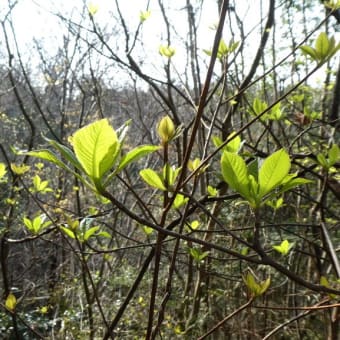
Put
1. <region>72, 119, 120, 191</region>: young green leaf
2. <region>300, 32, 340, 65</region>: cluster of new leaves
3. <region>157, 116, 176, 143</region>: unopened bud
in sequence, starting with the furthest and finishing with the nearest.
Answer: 1. <region>300, 32, 340, 65</region>: cluster of new leaves
2. <region>157, 116, 176, 143</region>: unopened bud
3. <region>72, 119, 120, 191</region>: young green leaf

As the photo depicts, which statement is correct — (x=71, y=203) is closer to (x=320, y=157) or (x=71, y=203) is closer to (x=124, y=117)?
(x=124, y=117)

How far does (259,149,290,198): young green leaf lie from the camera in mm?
638

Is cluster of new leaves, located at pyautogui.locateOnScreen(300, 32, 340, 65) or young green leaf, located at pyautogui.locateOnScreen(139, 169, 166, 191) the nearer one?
young green leaf, located at pyautogui.locateOnScreen(139, 169, 166, 191)

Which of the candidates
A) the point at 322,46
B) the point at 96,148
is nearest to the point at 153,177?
the point at 96,148

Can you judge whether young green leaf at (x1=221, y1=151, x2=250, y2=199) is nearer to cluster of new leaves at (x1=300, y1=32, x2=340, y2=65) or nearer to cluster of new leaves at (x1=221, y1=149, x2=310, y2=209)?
cluster of new leaves at (x1=221, y1=149, x2=310, y2=209)

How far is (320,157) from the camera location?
43.6 inches

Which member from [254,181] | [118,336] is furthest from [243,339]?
[254,181]

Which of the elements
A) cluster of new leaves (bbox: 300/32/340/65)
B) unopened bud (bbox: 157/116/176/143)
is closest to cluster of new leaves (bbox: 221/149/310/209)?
unopened bud (bbox: 157/116/176/143)

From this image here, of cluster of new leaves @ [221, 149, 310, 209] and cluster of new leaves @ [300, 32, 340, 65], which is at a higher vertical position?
cluster of new leaves @ [300, 32, 340, 65]

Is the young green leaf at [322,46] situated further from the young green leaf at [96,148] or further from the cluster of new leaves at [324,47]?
the young green leaf at [96,148]

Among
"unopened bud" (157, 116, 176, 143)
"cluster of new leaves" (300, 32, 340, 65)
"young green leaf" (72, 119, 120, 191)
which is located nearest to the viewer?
"young green leaf" (72, 119, 120, 191)

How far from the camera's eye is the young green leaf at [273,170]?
2.09ft

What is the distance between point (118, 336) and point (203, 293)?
2.41ft

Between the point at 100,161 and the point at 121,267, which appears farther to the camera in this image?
the point at 121,267
